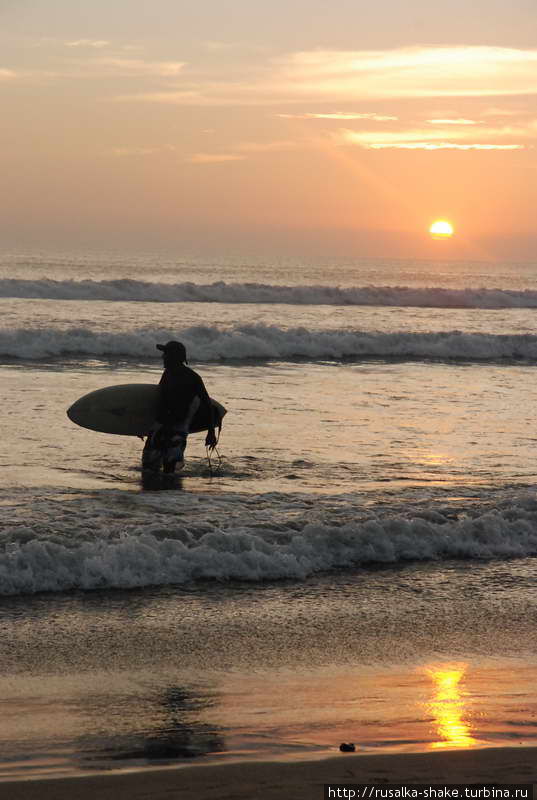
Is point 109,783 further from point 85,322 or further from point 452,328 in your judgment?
point 452,328

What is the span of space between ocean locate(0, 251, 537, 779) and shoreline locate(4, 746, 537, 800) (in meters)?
0.14

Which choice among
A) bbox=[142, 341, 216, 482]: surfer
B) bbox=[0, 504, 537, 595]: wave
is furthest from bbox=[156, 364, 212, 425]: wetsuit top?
bbox=[0, 504, 537, 595]: wave

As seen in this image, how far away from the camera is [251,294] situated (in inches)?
1822

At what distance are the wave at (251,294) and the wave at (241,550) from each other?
33.4 metres

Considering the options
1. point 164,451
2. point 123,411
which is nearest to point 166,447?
point 164,451

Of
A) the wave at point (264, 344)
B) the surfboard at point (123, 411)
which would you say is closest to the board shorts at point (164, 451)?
the surfboard at point (123, 411)

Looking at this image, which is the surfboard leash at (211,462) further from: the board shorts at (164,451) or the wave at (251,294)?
the wave at (251,294)

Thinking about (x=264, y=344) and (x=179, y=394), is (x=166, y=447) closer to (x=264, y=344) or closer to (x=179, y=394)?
(x=179, y=394)

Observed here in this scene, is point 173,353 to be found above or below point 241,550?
above

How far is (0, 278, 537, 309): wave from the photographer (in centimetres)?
4159

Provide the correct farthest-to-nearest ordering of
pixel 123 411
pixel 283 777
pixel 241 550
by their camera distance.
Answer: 1. pixel 123 411
2. pixel 241 550
3. pixel 283 777

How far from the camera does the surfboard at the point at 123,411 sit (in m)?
12.2

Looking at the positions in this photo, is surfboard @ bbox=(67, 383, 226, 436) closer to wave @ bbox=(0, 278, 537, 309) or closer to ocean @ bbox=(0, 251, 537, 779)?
ocean @ bbox=(0, 251, 537, 779)

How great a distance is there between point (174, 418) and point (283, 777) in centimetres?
739
